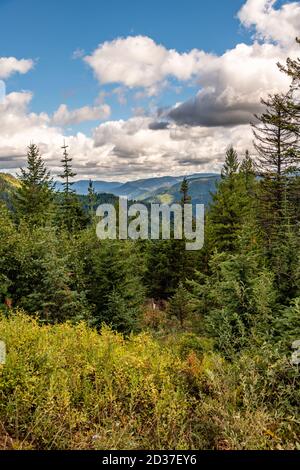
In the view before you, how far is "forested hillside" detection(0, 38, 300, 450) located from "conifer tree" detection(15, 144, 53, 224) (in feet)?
47.5

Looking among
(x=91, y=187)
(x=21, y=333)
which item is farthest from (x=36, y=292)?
(x=91, y=187)

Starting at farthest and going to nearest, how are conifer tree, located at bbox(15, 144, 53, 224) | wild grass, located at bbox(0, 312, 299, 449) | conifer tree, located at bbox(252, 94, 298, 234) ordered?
conifer tree, located at bbox(15, 144, 53, 224), conifer tree, located at bbox(252, 94, 298, 234), wild grass, located at bbox(0, 312, 299, 449)

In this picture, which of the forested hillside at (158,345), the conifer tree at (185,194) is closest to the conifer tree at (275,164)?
the forested hillside at (158,345)

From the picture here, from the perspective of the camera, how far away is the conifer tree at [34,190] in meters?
36.8

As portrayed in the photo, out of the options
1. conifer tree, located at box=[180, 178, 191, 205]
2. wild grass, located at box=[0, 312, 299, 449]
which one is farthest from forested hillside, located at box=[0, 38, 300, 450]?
conifer tree, located at box=[180, 178, 191, 205]

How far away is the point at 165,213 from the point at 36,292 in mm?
22947

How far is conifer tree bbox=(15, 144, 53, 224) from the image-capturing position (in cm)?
3675

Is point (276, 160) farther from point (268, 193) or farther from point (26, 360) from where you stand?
point (26, 360)

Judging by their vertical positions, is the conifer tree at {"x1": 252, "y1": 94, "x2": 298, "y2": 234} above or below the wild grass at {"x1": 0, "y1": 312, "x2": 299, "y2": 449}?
above

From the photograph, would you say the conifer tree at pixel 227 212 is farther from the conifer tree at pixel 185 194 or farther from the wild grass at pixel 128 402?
the wild grass at pixel 128 402

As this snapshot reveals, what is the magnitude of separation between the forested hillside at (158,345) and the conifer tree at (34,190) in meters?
14.5

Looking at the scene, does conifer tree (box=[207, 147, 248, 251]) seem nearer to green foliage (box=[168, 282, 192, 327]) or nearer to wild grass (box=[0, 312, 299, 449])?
green foliage (box=[168, 282, 192, 327])

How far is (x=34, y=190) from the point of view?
37.3 m

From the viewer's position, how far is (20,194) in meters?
37.3
